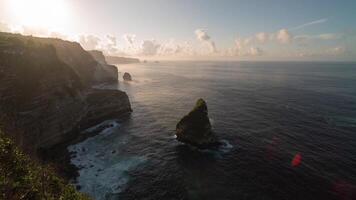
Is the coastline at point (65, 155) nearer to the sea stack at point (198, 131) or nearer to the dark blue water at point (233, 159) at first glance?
Answer: the dark blue water at point (233, 159)

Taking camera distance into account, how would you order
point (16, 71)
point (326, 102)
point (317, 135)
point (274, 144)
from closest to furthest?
point (16, 71) → point (274, 144) → point (317, 135) → point (326, 102)

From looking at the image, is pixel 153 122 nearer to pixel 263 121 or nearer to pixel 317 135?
pixel 263 121

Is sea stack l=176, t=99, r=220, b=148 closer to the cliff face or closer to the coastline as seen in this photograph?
the coastline

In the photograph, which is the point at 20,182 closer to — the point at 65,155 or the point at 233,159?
the point at 65,155

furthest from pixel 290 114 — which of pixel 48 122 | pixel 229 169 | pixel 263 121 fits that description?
pixel 48 122

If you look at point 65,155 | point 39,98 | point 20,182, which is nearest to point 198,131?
point 65,155

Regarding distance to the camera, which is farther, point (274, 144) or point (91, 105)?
point (91, 105)
